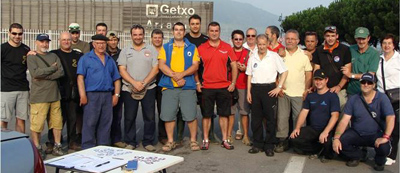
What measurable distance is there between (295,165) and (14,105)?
4263 millimetres

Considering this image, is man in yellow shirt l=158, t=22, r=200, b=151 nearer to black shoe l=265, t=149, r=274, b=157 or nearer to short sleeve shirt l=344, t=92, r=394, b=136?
black shoe l=265, t=149, r=274, b=157

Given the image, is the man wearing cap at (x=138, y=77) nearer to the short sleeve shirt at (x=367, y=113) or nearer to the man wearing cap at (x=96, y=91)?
the man wearing cap at (x=96, y=91)

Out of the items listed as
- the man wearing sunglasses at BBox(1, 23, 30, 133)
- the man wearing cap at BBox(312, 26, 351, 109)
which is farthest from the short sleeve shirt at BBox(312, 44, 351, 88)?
the man wearing sunglasses at BBox(1, 23, 30, 133)

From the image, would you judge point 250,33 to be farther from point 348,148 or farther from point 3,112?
point 3,112

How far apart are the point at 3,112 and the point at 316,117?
4.65 metres

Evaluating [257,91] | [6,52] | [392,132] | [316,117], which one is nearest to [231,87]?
[257,91]

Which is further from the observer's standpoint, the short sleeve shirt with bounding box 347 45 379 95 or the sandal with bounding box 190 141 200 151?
the sandal with bounding box 190 141 200 151

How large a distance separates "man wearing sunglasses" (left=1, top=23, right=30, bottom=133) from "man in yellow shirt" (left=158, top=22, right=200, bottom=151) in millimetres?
2071

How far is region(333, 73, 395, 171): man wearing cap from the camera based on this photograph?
18.9 feet

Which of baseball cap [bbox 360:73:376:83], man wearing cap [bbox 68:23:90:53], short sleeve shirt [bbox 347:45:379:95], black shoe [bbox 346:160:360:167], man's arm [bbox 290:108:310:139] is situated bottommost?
black shoe [bbox 346:160:360:167]

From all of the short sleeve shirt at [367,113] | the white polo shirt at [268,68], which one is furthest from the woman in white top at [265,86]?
the short sleeve shirt at [367,113]

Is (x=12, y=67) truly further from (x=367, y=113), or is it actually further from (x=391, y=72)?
(x=391, y=72)

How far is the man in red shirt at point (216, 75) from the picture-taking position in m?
6.84

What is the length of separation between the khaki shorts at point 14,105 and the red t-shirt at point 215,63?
2.78 m
